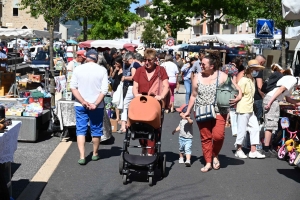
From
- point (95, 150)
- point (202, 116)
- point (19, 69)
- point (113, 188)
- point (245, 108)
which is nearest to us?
point (113, 188)

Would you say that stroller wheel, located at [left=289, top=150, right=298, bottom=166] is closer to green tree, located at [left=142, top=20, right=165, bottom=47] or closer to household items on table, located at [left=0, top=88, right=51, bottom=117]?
household items on table, located at [left=0, top=88, right=51, bottom=117]

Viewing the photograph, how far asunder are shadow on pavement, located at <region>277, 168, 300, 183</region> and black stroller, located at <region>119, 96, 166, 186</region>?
6.27 feet

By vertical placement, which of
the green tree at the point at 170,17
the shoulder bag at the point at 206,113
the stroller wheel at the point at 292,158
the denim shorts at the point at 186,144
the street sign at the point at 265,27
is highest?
the green tree at the point at 170,17

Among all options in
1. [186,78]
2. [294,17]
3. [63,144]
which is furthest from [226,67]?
[294,17]

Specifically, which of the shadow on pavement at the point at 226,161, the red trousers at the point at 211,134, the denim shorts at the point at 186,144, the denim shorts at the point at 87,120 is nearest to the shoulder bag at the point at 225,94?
the red trousers at the point at 211,134

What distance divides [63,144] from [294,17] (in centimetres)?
532

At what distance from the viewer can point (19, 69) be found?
30.0m

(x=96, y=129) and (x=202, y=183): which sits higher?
(x=96, y=129)

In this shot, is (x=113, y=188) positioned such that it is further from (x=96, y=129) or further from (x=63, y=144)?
(x=63, y=144)

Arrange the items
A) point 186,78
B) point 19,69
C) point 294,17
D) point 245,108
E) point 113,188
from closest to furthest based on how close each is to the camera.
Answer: point 294,17 < point 113,188 < point 245,108 < point 186,78 < point 19,69

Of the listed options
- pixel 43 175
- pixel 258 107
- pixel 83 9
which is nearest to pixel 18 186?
pixel 43 175

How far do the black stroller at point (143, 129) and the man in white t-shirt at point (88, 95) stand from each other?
107cm

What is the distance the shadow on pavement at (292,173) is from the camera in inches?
324

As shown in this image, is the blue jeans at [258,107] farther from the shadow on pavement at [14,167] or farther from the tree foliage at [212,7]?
the tree foliage at [212,7]
